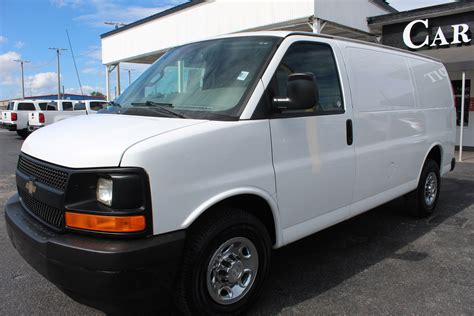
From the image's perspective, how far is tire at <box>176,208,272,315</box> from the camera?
259 centimetres

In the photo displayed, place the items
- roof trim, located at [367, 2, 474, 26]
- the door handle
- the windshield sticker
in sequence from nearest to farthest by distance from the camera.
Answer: the windshield sticker
the door handle
roof trim, located at [367, 2, 474, 26]

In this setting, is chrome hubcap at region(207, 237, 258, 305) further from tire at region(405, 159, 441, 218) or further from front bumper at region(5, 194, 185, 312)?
tire at region(405, 159, 441, 218)

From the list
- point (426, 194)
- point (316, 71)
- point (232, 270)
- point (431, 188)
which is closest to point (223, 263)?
point (232, 270)

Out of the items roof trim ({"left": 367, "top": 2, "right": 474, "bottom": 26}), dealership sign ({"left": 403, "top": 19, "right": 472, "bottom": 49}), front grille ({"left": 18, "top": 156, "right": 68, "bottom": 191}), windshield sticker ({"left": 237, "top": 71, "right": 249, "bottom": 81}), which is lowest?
front grille ({"left": 18, "top": 156, "right": 68, "bottom": 191})

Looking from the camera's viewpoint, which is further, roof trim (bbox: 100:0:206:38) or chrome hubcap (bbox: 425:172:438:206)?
roof trim (bbox: 100:0:206:38)

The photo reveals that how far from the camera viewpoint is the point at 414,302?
3.22 meters

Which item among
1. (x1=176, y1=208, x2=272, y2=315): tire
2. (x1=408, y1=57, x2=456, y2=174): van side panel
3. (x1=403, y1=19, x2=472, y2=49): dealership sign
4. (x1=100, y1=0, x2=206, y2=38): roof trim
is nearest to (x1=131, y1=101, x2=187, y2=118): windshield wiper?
(x1=176, y1=208, x2=272, y2=315): tire

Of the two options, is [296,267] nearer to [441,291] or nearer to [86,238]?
[441,291]

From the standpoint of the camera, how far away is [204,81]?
319 centimetres

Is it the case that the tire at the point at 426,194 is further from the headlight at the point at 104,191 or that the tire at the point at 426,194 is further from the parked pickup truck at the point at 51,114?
the parked pickup truck at the point at 51,114

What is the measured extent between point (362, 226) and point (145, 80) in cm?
320

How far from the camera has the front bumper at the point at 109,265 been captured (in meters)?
2.26

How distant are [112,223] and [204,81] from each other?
4.51ft

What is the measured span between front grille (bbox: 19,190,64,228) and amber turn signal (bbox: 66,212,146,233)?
182mm
